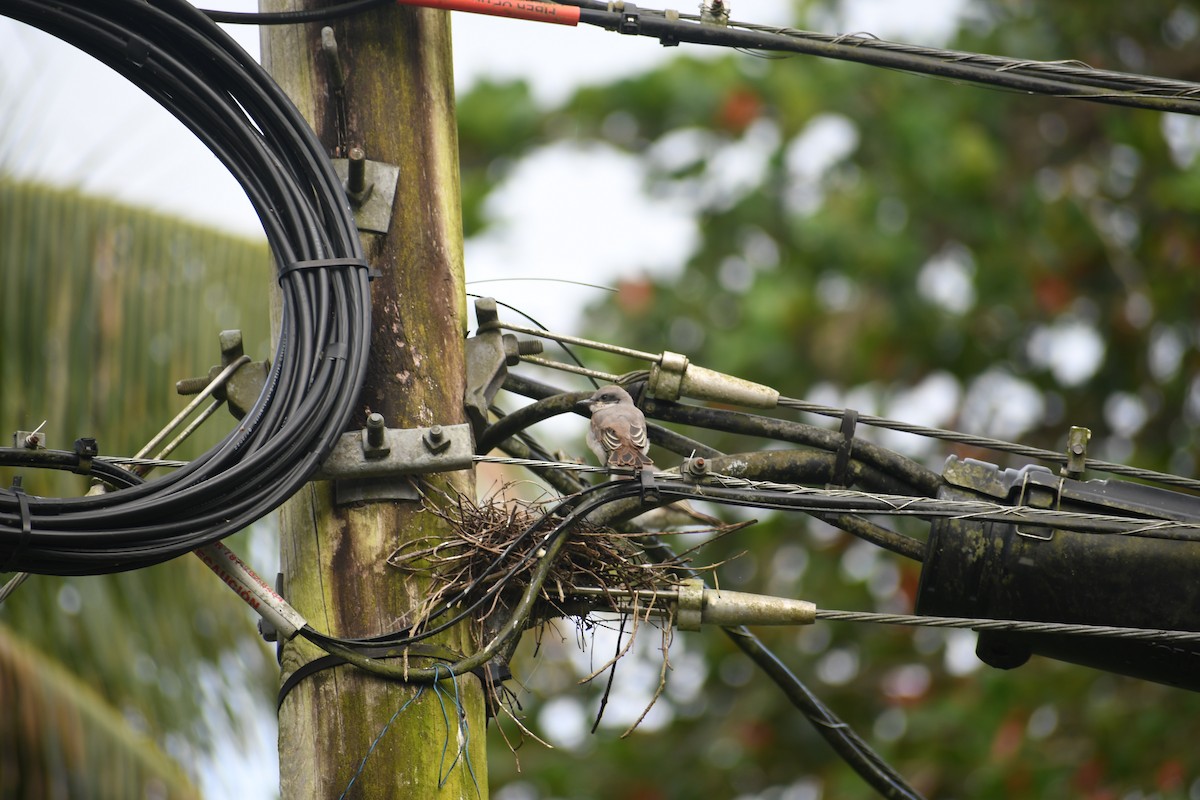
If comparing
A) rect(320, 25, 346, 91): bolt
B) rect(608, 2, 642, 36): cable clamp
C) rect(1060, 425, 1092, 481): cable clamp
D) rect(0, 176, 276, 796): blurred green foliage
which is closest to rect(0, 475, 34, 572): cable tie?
rect(320, 25, 346, 91): bolt

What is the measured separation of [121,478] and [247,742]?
335cm

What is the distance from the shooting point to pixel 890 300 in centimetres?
1010

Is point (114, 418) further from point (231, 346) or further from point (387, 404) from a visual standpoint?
point (387, 404)

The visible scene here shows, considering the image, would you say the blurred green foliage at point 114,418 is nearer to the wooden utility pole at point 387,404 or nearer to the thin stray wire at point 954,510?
the wooden utility pole at point 387,404

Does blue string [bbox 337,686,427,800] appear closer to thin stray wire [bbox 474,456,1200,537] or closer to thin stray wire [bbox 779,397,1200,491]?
thin stray wire [bbox 474,456,1200,537]

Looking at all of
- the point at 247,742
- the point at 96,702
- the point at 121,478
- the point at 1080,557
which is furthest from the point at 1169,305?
the point at 121,478

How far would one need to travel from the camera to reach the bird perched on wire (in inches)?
175

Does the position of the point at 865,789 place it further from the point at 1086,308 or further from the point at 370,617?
the point at 370,617

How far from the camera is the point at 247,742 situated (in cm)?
666

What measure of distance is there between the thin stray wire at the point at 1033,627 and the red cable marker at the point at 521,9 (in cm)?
196

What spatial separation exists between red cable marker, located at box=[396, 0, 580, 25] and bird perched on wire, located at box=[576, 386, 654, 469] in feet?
3.80

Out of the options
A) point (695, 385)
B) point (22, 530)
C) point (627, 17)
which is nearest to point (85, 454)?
point (22, 530)

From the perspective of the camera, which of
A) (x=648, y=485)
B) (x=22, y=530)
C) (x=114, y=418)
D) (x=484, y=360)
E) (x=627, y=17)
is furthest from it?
(x=114, y=418)

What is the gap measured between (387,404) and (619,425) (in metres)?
0.82
